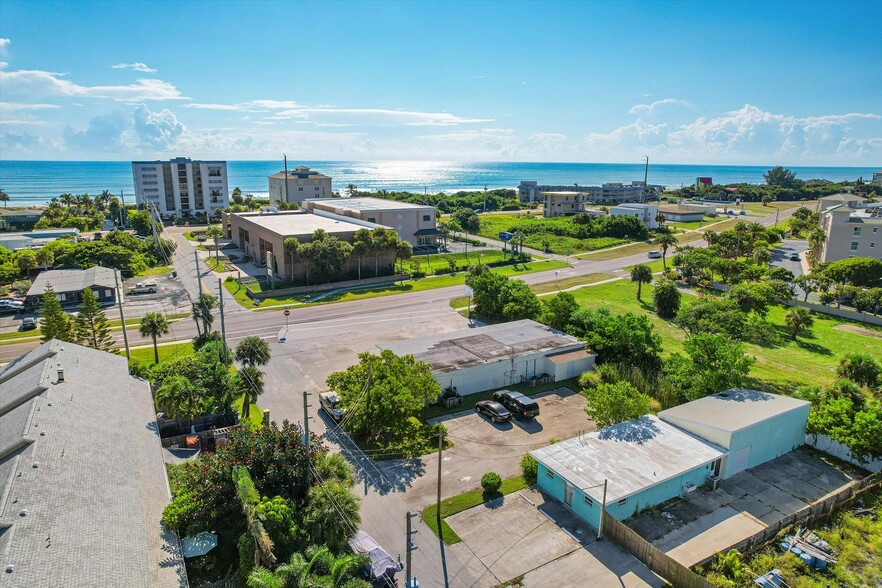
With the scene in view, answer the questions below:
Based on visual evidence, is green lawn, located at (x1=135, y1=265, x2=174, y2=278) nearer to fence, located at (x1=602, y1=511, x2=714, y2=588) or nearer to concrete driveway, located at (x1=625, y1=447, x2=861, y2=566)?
fence, located at (x1=602, y1=511, x2=714, y2=588)

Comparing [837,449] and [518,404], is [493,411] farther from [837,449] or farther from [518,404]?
[837,449]

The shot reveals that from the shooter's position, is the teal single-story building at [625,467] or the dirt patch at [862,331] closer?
the teal single-story building at [625,467]

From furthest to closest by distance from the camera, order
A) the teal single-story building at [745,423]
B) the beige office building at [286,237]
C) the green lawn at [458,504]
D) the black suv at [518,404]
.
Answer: the beige office building at [286,237], the black suv at [518,404], the teal single-story building at [745,423], the green lawn at [458,504]

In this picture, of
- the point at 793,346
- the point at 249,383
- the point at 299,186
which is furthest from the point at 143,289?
the point at 299,186

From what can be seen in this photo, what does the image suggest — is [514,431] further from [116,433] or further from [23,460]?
[23,460]

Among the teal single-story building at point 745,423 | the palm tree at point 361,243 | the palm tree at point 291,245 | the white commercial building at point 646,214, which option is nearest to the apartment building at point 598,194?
the white commercial building at point 646,214

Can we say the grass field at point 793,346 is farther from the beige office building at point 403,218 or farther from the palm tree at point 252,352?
the beige office building at point 403,218
